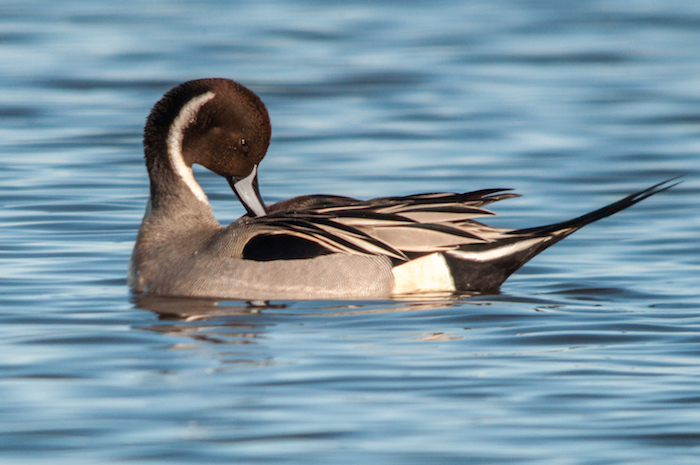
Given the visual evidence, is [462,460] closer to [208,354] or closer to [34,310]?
[208,354]

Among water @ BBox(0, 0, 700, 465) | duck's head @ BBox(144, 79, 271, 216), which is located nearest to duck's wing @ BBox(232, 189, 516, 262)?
water @ BBox(0, 0, 700, 465)

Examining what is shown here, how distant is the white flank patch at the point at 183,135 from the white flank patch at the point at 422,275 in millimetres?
1294

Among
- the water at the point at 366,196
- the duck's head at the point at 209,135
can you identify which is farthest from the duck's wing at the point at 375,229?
the duck's head at the point at 209,135

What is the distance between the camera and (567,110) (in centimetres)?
1370

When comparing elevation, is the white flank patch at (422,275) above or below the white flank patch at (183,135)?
below

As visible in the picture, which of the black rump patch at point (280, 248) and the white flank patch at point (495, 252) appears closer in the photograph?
the black rump patch at point (280, 248)

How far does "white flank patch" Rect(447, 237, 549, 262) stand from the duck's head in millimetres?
1248

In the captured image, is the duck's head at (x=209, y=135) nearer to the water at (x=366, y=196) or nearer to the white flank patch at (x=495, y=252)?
the water at (x=366, y=196)

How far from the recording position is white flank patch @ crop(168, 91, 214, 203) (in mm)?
7625

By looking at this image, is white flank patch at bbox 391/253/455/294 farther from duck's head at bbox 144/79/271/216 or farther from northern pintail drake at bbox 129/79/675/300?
duck's head at bbox 144/79/271/216

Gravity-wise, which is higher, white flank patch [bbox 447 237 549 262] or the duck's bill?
the duck's bill

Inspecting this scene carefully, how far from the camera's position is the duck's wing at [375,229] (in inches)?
282

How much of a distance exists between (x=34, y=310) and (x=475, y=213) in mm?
2422

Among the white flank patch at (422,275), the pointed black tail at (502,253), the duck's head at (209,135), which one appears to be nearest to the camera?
the white flank patch at (422,275)
